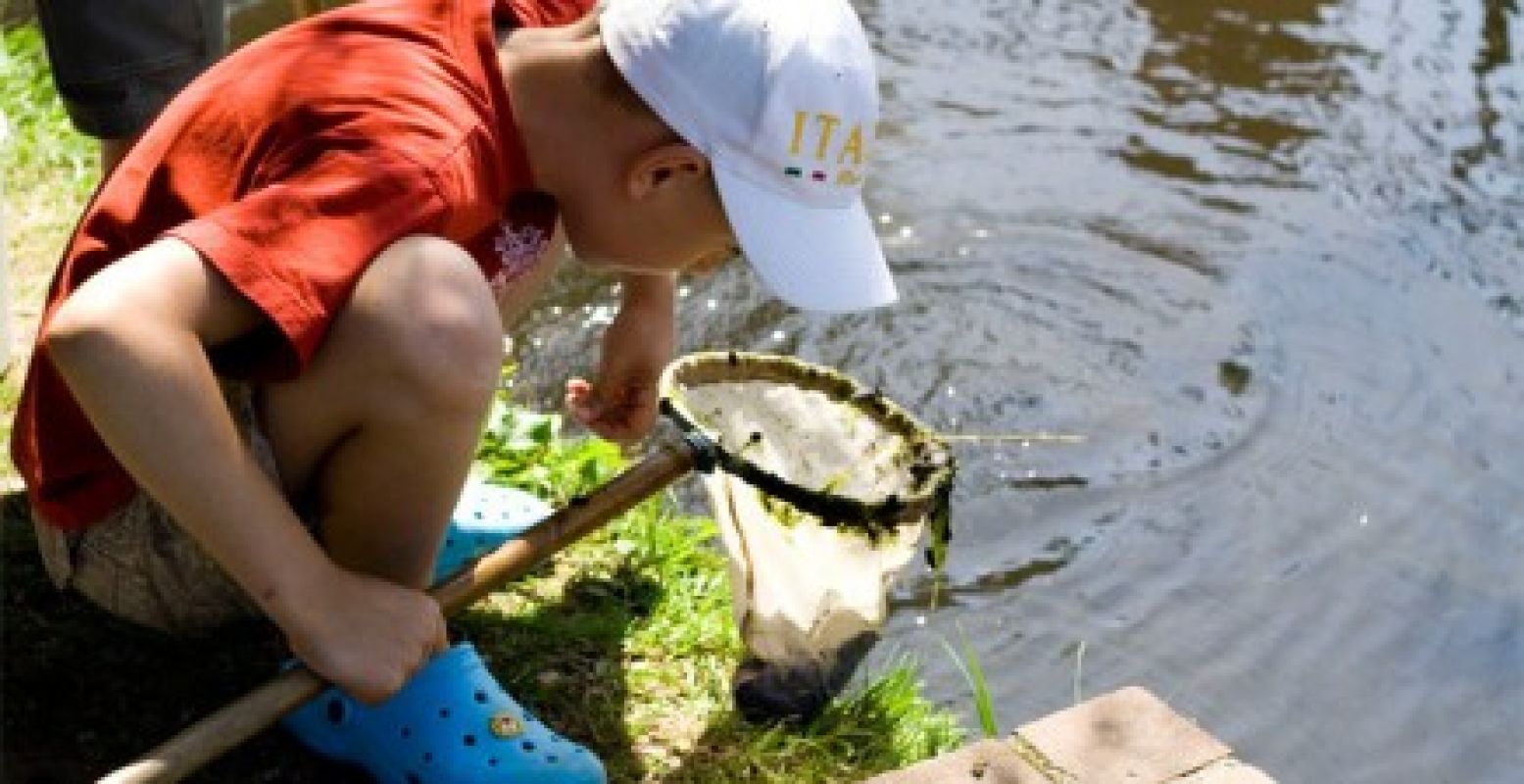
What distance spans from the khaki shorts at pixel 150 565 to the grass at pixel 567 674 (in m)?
0.10

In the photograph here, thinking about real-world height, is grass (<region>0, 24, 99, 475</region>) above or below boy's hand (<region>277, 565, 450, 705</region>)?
below

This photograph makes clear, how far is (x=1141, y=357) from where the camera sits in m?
3.85

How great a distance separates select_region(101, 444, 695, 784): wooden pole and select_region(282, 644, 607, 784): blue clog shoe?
0.08 m

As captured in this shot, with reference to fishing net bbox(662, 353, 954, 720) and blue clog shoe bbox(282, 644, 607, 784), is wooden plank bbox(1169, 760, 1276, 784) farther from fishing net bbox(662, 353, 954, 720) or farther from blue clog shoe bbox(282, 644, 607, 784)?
blue clog shoe bbox(282, 644, 607, 784)

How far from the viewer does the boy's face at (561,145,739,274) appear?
2.19m

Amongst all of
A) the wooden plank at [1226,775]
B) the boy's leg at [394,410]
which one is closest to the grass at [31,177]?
the boy's leg at [394,410]

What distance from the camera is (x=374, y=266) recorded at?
77.7 inches

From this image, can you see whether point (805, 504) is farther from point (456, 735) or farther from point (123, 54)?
point (123, 54)

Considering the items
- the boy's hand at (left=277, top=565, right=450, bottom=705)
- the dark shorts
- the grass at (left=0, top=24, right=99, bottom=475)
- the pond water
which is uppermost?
the dark shorts

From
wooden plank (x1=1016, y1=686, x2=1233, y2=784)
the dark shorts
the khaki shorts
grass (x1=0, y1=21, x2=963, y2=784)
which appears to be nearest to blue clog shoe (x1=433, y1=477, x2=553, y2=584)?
grass (x1=0, y1=21, x2=963, y2=784)

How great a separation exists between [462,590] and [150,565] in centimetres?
34

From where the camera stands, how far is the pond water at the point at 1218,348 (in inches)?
122

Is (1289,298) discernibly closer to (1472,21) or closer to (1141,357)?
(1141,357)

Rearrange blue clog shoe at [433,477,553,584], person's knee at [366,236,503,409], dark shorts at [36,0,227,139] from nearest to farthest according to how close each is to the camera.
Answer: person's knee at [366,236,503,409], blue clog shoe at [433,477,553,584], dark shorts at [36,0,227,139]
